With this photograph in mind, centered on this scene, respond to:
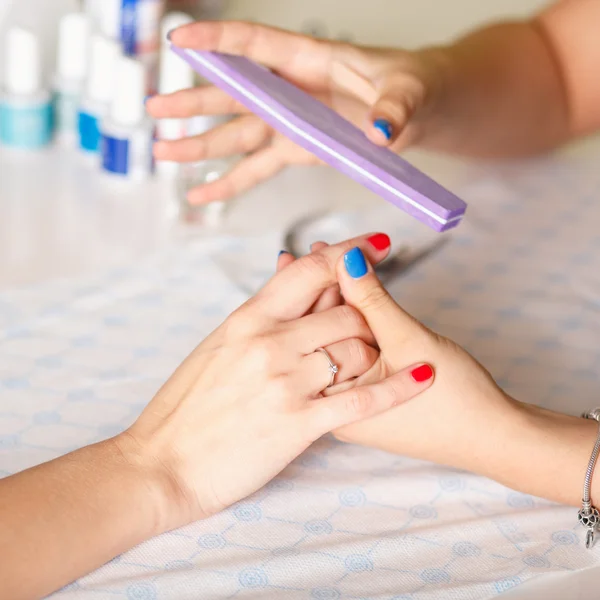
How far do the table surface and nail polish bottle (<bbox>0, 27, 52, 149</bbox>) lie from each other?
0.03 meters

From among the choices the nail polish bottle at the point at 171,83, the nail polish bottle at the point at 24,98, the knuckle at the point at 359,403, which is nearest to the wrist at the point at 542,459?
the knuckle at the point at 359,403

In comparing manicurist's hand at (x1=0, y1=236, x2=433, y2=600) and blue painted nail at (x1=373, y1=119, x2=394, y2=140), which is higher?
blue painted nail at (x1=373, y1=119, x2=394, y2=140)

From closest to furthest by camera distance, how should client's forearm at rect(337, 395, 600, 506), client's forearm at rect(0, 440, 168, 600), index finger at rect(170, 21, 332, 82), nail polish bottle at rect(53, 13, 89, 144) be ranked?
client's forearm at rect(0, 440, 168, 600)
client's forearm at rect(337, 395, 600, 506)
index finger at rect(170, 21, 332, 82)
nail polish bottle at rect(53, 13, 89, 144)

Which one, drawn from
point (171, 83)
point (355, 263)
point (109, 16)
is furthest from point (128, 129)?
point (355, 263)

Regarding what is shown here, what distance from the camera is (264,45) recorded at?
0.86m

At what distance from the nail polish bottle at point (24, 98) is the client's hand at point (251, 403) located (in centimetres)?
57

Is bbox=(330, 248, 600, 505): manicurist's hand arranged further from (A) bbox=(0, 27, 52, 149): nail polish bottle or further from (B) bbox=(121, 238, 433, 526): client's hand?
(A) bbox=(0, 27, 52, 149): nail polish bottle

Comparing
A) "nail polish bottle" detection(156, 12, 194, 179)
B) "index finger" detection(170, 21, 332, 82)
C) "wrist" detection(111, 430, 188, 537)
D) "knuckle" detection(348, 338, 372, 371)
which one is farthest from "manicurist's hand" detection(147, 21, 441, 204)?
"wrist" detection(111, 430, 188, 537)

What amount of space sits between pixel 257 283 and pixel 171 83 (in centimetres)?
31

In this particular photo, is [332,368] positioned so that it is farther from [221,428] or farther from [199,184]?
[199,184]

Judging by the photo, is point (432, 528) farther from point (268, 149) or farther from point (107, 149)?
point (107, 149)

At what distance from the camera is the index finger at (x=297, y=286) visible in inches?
25.0

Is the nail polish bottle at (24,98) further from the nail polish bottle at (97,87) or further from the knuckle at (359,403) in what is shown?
the knuckle at (359,403)

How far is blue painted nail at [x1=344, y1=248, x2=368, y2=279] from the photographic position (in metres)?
0.63
